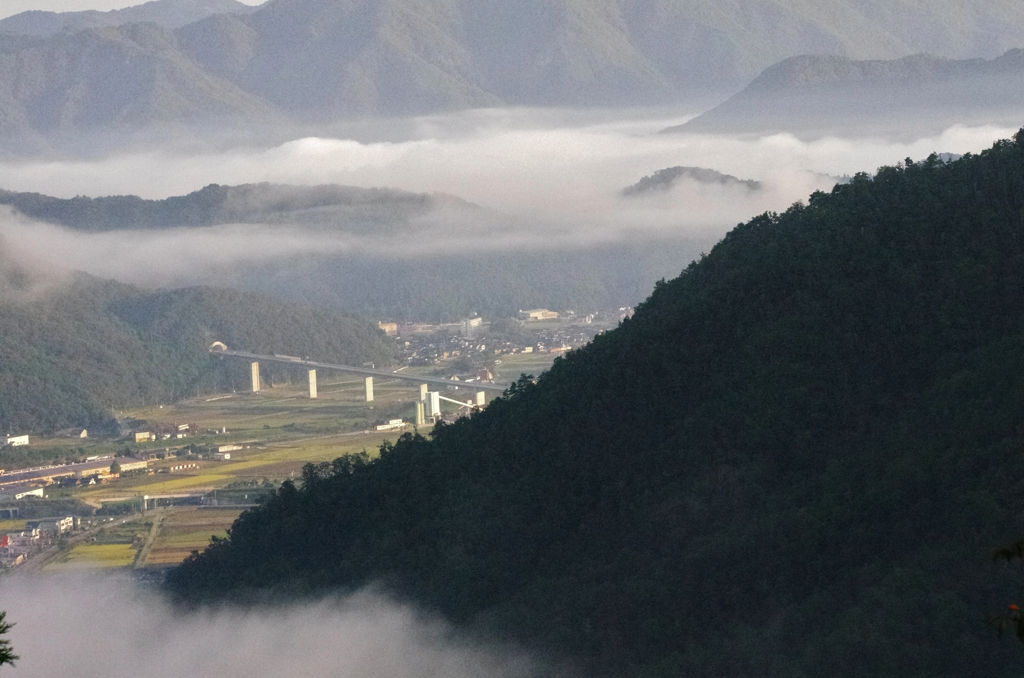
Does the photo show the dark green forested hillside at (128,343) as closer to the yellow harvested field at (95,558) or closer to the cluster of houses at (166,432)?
the cluster of houses at (166,432)

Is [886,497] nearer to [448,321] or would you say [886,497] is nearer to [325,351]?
[325,351]

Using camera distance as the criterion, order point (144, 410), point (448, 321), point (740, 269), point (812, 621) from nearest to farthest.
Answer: point (812, 621)
point (740, 269)
point (144, 410)
point (448, 321)

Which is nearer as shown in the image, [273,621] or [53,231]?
[273,621]

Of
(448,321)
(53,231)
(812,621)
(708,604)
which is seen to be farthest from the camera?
(53,231)

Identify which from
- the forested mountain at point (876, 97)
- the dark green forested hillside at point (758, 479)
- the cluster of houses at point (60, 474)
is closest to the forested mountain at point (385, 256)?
the forested mountain at point (876, 97)

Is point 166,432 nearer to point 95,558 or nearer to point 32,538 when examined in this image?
point 32,538

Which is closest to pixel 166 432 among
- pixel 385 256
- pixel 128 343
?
pixel 128 343

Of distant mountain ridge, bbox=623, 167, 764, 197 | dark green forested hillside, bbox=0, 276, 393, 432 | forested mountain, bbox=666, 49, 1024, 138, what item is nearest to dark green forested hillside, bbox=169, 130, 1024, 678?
dark green forested hillside, bbox=0, 276, 393, 432

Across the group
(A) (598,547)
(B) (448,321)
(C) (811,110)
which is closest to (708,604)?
(A) (598,547)
